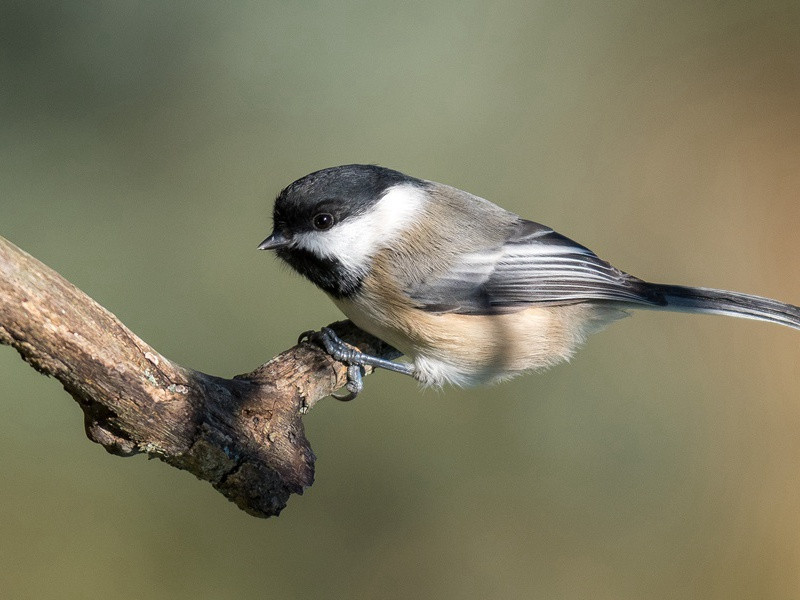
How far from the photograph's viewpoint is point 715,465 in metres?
2.59

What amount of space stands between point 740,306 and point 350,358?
0.90 m

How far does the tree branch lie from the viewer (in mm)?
1169

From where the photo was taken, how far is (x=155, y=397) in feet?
4.29

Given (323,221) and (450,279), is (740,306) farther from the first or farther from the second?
(323,221)

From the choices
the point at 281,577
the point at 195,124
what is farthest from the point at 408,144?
the point at 281,577

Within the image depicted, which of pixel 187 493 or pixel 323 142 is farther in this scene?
pixel 323 142

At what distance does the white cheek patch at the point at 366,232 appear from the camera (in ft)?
5.81

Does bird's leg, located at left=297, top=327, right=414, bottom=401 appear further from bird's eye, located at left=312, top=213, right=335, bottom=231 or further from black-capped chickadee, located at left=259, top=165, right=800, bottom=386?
bird's eye, located at left=312, top=213, right=335, bottom=231

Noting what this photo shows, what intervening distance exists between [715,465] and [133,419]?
1.96 meters

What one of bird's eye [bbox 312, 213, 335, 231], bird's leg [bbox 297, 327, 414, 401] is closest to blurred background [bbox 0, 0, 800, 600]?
bird's leg [bbox 297, 327, 414, 401]

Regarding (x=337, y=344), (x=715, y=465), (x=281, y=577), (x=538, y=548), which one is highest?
(x=337, y=344)

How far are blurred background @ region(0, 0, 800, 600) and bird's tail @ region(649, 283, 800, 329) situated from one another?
2.86 feet

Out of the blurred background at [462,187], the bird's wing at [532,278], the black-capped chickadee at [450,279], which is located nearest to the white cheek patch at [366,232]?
the black-capped chickadee at [450,279]

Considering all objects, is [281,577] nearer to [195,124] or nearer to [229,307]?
[229,307]
